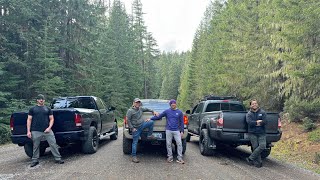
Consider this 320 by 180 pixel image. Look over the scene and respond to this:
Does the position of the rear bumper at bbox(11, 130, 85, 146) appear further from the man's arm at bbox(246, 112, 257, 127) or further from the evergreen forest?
the evergreen forest

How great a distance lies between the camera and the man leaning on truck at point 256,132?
7926 millimetres

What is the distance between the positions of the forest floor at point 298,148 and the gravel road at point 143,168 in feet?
2.75

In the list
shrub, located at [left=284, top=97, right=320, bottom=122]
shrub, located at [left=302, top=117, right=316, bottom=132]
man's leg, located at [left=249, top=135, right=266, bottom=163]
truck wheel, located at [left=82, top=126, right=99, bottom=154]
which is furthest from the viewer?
shrub, located at [left=284, top=97, right=320, bottom=122]

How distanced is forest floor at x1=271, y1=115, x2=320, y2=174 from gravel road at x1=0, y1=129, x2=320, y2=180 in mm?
837

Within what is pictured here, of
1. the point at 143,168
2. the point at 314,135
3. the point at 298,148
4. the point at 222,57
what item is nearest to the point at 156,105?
the point at 143,168

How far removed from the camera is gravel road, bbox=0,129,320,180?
6529mm

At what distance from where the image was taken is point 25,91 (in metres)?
19.7

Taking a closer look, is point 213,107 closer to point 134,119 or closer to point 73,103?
point 134,119

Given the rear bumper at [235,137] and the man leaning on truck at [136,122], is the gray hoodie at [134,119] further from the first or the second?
the rear bumper at [235,137]

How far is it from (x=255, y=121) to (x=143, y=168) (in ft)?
11.3

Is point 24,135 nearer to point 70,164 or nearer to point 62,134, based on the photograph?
point 62,134

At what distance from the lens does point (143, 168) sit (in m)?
7.29

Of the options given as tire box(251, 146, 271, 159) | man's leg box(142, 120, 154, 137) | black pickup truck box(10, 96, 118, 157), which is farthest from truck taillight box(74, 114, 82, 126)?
tire box(251, 146, 271, 159)

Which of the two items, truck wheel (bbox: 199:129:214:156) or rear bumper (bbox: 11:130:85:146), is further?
truck wheel (bbox: 199:129:214:156)
